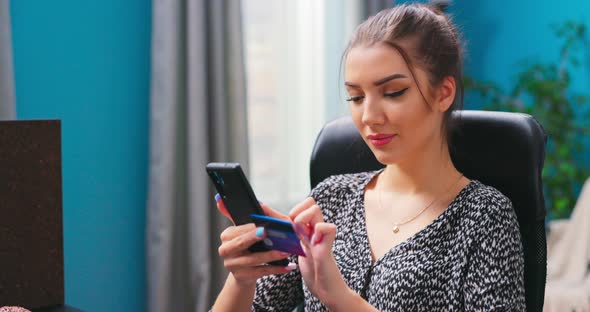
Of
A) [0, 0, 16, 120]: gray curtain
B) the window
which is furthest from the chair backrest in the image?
the window

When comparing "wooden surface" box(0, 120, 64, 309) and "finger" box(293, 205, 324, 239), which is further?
"wooden surface" box(0, 120, 64, 309)

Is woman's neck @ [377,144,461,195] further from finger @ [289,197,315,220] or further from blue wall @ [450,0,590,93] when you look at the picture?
blue wall @ [450,0,590,93]

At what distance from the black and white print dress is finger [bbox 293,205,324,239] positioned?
10.5 inches

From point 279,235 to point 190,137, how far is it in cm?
155

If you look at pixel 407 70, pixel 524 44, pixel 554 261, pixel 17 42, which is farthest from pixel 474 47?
pixel 407 70

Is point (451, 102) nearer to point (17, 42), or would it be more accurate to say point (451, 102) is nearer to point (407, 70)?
point (407, 70)

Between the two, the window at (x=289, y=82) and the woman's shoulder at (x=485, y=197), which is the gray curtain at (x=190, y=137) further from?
the woman's shoulder at (x=485, y=197)

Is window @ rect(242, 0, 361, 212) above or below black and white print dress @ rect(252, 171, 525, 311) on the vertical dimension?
above

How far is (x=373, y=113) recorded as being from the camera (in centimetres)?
129

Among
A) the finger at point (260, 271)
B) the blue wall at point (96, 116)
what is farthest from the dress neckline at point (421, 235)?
the blue wall at point (96, 116)

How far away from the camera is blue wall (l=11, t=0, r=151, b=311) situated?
2281 mm

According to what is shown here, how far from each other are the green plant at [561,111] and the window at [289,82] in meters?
0.84

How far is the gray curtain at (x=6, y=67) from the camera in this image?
206 centimetres

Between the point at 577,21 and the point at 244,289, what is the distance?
267cm
